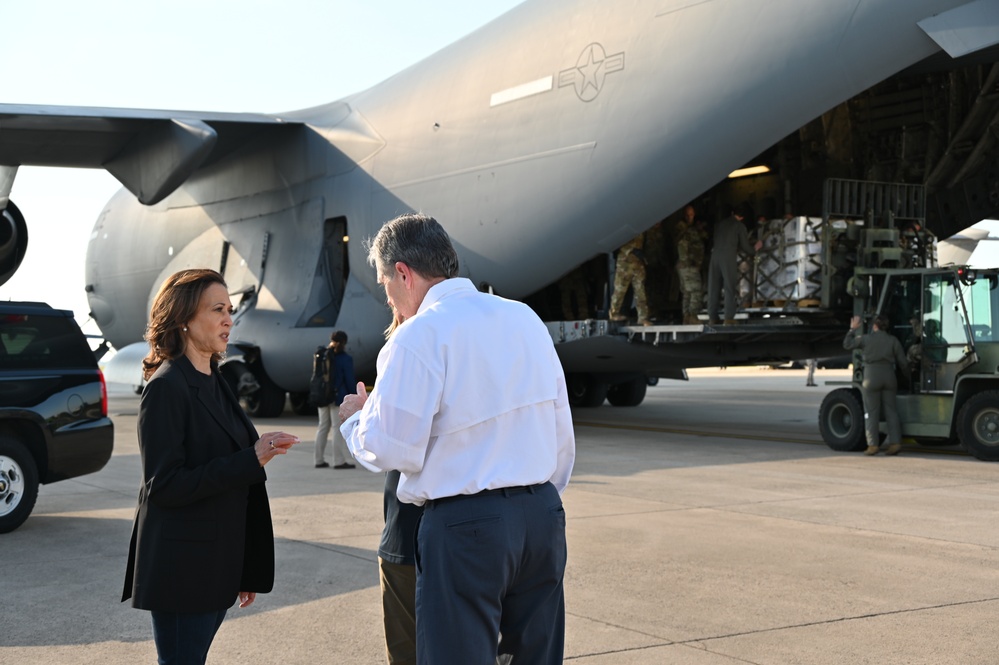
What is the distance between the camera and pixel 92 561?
748 cm

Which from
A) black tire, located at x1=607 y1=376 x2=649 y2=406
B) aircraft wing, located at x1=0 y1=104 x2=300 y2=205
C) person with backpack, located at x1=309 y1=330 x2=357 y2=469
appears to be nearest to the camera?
person with backpack, located at x1=309 y1=330 x2=357 y2=469

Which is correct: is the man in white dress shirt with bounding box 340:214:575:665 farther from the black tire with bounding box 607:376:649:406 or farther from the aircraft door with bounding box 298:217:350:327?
the black tire with bounding box 607:376:649:406

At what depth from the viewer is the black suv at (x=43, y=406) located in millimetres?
8594

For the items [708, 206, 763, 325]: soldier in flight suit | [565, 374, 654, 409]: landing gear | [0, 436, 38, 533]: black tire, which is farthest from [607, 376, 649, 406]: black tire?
[0, 436, 38, 533]: black tire

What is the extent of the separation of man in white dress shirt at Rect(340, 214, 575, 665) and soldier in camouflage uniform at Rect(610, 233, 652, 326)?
12.4 meters

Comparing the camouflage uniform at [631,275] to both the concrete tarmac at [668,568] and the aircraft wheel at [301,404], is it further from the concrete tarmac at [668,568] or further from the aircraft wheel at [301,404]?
the aircraft wheel at [301,404]

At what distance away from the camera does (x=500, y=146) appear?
1545 centimetres

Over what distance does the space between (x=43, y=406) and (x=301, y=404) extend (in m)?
12.5

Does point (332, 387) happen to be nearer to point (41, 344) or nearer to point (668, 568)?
point (41, 344)

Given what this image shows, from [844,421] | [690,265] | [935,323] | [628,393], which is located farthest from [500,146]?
[628,393]

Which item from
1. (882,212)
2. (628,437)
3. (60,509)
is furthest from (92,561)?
(882,212)

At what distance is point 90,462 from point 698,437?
9612mm

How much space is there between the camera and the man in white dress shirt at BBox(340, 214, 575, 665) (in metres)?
3.08

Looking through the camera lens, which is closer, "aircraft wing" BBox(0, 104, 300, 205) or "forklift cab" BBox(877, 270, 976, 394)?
"forklift cab" BBox(877, 270, 976, 394)
